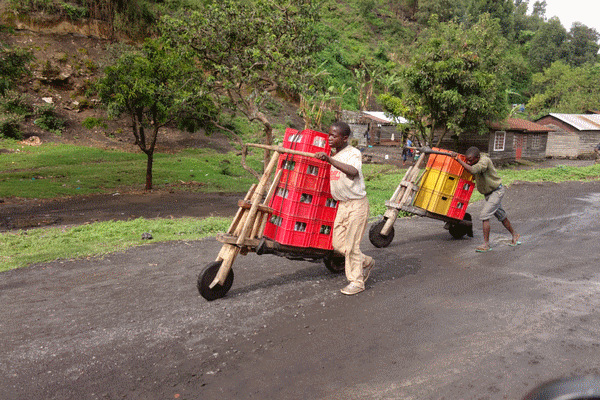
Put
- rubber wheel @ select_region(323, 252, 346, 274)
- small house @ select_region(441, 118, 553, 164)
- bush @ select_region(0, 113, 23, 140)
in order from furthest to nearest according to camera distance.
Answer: small house @ select_region(441, 118, 553, 164)
bush @ select_region(0, 113, 23, 140)
rubber wheel @ select_region(323, 252, 346, 274)

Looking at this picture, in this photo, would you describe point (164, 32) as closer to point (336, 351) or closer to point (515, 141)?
point (336, 351)

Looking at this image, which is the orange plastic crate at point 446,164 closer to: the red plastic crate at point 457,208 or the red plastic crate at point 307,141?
the red plastic crate at point 457,208

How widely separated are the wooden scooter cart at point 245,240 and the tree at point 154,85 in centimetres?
1219

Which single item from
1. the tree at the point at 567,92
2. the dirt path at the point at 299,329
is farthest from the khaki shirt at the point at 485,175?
the tree at the point at 567,92

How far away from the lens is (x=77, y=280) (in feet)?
21.6

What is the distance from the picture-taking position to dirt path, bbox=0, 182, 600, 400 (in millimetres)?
3684

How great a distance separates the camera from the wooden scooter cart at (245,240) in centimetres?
534

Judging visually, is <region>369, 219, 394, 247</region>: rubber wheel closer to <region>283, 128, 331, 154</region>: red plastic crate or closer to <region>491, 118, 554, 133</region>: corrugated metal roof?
<region>283, 128, 331, 154</region>: red plastic crate

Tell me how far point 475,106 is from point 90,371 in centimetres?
2795

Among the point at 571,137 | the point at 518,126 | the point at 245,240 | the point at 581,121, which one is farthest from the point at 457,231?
the point at 581,121

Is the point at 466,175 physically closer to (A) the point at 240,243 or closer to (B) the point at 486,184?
(B) the point at 486,184

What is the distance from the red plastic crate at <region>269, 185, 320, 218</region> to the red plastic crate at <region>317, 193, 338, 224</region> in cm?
7

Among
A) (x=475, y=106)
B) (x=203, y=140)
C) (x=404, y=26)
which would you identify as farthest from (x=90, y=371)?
(x=404, y=26)

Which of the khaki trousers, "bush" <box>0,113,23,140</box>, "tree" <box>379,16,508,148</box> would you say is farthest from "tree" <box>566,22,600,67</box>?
the khaki trousers
